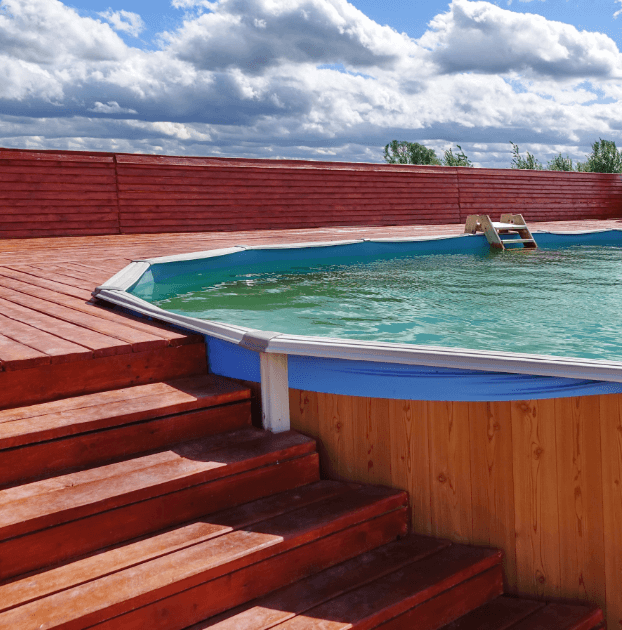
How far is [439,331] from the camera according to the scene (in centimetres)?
312

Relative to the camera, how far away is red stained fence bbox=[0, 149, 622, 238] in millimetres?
7379

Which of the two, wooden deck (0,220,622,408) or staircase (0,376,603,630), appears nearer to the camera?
staircase (0,376,603,630)

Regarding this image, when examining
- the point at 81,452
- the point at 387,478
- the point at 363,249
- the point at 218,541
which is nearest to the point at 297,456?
the point at 387,478

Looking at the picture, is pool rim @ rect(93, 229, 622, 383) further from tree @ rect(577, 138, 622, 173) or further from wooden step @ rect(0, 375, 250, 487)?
tree @ rect(577, 138, 622, 173)

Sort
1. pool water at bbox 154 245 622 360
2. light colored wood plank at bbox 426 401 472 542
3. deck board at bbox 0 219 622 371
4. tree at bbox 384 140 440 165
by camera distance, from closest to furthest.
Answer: light colored wood plank at bbox 426 401 472 542, deck board at bbox 0 219 622 371, pool water at bbox 154 245 622 360, tree at bbox 384 140 440 165

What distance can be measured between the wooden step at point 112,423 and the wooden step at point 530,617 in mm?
996

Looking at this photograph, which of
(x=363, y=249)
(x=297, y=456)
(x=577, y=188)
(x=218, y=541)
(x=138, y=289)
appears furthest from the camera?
(x=577, y=188)

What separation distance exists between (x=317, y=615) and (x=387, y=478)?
1.94 ft

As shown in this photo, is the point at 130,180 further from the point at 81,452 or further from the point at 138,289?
the point at 81,452

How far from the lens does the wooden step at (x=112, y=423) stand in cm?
176

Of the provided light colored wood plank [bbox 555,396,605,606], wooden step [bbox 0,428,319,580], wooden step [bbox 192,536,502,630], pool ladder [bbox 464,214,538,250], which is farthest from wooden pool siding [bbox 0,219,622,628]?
pool ladder [bbox 464,214,538,250]

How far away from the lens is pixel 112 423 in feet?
6.22

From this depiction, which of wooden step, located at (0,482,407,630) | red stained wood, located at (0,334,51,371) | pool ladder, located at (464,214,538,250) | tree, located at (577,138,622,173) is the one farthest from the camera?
tree, located at (577,138,622,173)

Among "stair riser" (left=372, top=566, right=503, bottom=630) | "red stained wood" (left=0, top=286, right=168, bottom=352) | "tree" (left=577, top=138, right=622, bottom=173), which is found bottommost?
"stair riser" (left=372, top=566, right=503, bottom=630)
